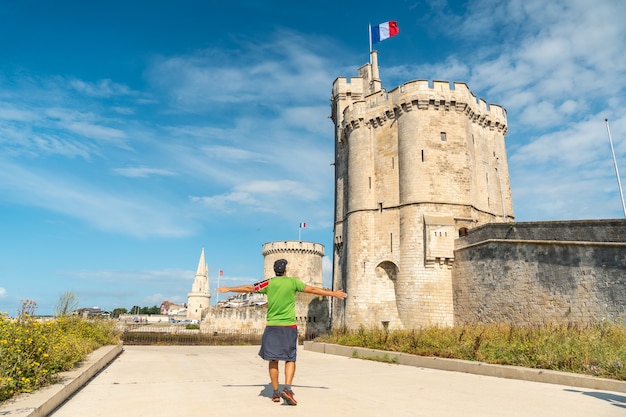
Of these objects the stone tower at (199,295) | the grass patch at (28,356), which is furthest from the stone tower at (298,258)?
the stone tower at (199,295)

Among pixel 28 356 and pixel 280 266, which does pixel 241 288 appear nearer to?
pixel 280 266

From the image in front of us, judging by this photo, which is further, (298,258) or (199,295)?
(199,295)

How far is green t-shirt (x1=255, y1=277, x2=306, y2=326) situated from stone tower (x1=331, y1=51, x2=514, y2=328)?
57.1 ft

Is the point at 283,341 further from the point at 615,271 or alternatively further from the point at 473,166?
the point at 473,166

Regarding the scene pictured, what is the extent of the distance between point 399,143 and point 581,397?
20826 millimetres

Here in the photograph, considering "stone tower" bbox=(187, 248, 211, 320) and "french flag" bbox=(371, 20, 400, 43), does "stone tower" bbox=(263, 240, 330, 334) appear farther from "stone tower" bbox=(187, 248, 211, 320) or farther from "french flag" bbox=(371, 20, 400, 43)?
"stone tower" bbox=(187, 248, 211, 320)

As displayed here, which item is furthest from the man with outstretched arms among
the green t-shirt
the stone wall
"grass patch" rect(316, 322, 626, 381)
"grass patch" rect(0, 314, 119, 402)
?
the stone wall

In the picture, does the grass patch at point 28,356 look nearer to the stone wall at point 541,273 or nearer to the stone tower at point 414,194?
the stone wall at point 541,273

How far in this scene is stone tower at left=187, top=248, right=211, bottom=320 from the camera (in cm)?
9719

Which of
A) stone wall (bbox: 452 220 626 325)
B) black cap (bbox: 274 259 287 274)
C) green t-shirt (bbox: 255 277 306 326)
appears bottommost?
green t-shirt (bbox: 255 277 306 326)

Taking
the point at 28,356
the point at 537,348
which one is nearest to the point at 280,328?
the point at 28,356

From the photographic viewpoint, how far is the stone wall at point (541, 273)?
14.4 meters

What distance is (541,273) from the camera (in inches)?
674

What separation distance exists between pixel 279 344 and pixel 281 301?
1.79ft
